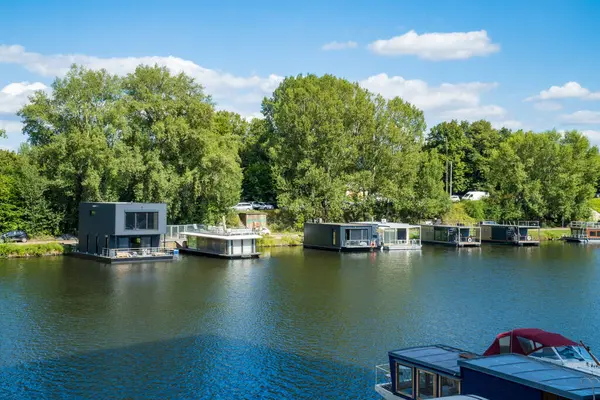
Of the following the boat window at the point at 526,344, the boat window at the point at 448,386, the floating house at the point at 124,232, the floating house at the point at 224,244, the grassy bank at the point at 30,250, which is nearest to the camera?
the boat window at the point at 448,386

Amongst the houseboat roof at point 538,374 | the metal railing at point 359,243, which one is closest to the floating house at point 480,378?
the houseboat roof at point 538,374

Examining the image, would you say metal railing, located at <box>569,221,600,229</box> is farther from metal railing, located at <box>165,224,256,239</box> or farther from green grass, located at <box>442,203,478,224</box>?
metal railing, located at <box>165,224,256,239</box>

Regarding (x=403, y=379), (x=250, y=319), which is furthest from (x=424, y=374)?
(x=250, y=319)

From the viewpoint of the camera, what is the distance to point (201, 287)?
5272cm

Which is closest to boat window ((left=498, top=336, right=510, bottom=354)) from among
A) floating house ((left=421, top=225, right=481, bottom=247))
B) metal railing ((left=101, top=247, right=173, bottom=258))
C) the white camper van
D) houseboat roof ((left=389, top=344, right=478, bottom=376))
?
houseboat roof ((left=389, top=344, right=478, bottom=376))

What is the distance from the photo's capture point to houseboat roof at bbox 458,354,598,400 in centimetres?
1853

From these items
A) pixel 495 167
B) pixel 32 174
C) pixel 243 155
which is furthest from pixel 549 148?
pixel 32 174

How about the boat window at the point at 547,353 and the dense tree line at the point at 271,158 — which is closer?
the boat window at the point at 547,353

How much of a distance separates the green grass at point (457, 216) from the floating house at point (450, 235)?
479 inches

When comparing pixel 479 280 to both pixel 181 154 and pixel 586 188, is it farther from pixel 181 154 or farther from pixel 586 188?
pixel 586 188

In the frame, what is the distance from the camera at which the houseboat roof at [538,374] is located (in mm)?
18531

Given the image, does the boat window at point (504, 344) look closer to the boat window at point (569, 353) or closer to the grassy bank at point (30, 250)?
the boat window at point (569, 353)

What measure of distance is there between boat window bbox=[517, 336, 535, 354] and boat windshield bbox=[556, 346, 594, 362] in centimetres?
115

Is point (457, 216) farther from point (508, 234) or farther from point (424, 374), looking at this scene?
point (424, 374)
